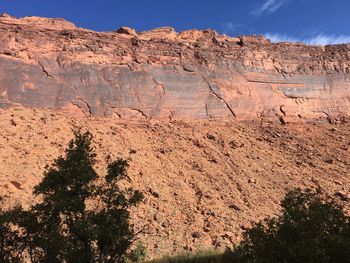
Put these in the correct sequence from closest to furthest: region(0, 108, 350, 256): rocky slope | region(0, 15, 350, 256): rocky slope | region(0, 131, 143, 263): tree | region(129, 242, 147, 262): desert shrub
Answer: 1. region(0, 131, 143, 263): tree
2. region(129, 242, 147, 262): desert shrub
3. region(0, 108, 350, 256): rocky slope
4. region(0, 15, 350, 256): rocky slope

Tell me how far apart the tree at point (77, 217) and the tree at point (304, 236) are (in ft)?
10.2

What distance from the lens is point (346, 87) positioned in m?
36.1

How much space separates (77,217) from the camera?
1141cm

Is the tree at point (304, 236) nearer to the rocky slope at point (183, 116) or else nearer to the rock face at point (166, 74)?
the rocky slope at point (183, 116)

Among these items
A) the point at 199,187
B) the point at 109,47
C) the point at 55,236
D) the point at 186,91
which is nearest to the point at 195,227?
the point at 199,187

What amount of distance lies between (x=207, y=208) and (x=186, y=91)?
466 inches

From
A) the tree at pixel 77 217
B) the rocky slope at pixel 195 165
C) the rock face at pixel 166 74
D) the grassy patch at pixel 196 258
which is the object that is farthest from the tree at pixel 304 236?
the rock face at pixel 166 74

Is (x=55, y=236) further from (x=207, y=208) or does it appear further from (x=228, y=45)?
(x=228, y=45)

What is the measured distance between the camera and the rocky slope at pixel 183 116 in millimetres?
22016

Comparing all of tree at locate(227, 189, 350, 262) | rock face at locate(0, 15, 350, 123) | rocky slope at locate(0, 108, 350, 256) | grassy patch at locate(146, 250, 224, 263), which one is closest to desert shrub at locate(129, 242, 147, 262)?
grassy patch at locate(146, 250, 224, 263)

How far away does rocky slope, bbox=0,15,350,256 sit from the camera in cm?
2202

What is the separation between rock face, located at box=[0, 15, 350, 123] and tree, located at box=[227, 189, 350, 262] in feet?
62.9

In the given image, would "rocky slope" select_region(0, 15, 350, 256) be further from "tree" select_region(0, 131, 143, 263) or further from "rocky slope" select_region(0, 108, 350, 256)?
"tree" select_region(0, 131, 143, 263)

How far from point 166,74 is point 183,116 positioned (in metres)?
3.49
